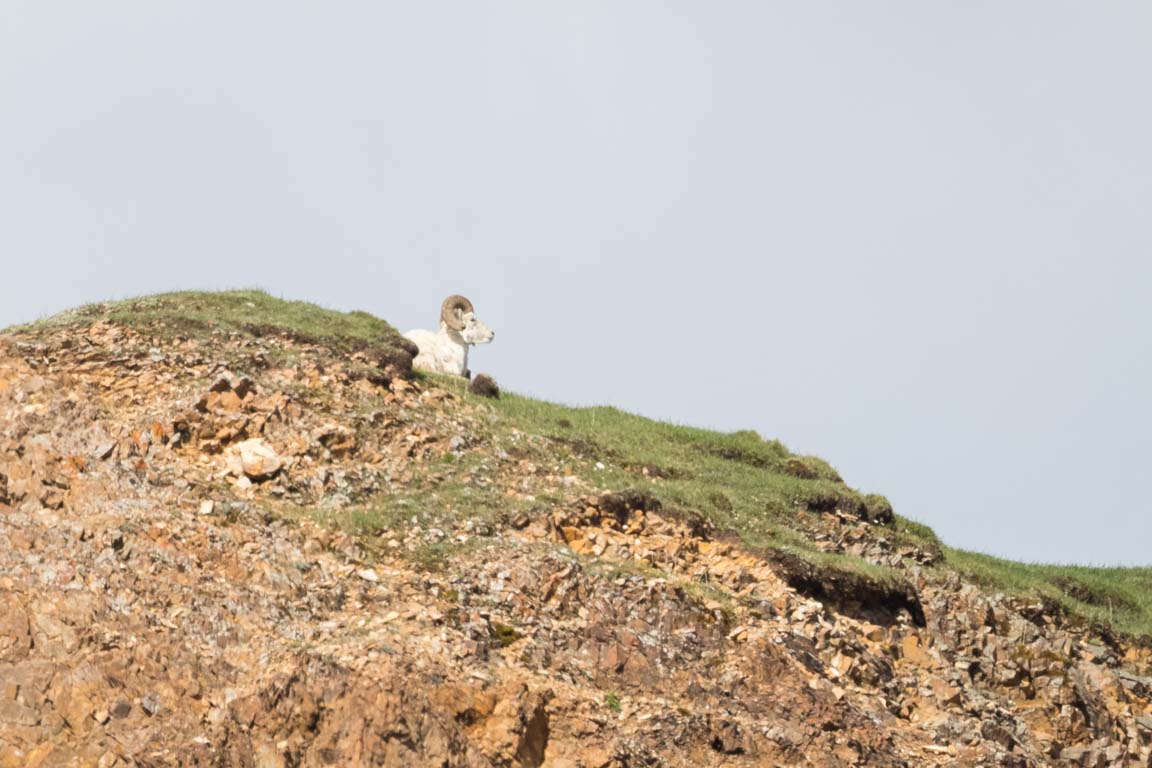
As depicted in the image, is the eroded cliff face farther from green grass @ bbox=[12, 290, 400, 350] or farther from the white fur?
the white fur

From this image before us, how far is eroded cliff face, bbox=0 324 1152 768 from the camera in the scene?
57.1 ft

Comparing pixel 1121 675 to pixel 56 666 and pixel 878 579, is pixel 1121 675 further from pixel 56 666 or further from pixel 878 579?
pixel 56 666

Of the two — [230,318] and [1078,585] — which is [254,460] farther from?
[1078,585]

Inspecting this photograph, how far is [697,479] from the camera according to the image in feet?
93.6

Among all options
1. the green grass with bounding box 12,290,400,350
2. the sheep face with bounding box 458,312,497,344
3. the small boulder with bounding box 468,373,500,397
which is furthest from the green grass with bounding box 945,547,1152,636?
the sheep face with bounding box 458,312,497,344

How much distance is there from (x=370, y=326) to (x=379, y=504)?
8607mm

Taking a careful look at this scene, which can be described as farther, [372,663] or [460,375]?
[460,375]

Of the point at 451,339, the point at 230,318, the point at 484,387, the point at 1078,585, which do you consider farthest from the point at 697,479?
the point at 451,339

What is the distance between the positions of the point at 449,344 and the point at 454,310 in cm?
210

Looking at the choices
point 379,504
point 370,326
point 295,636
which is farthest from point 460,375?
point 295,636

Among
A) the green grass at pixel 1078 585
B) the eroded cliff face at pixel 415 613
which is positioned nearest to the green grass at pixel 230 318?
the eroded cliff face at pixel 415 613

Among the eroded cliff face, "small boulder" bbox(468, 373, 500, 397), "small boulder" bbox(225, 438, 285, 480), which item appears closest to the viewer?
the eroded cliff face

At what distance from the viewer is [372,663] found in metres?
18.0

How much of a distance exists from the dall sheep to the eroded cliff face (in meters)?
7.26
